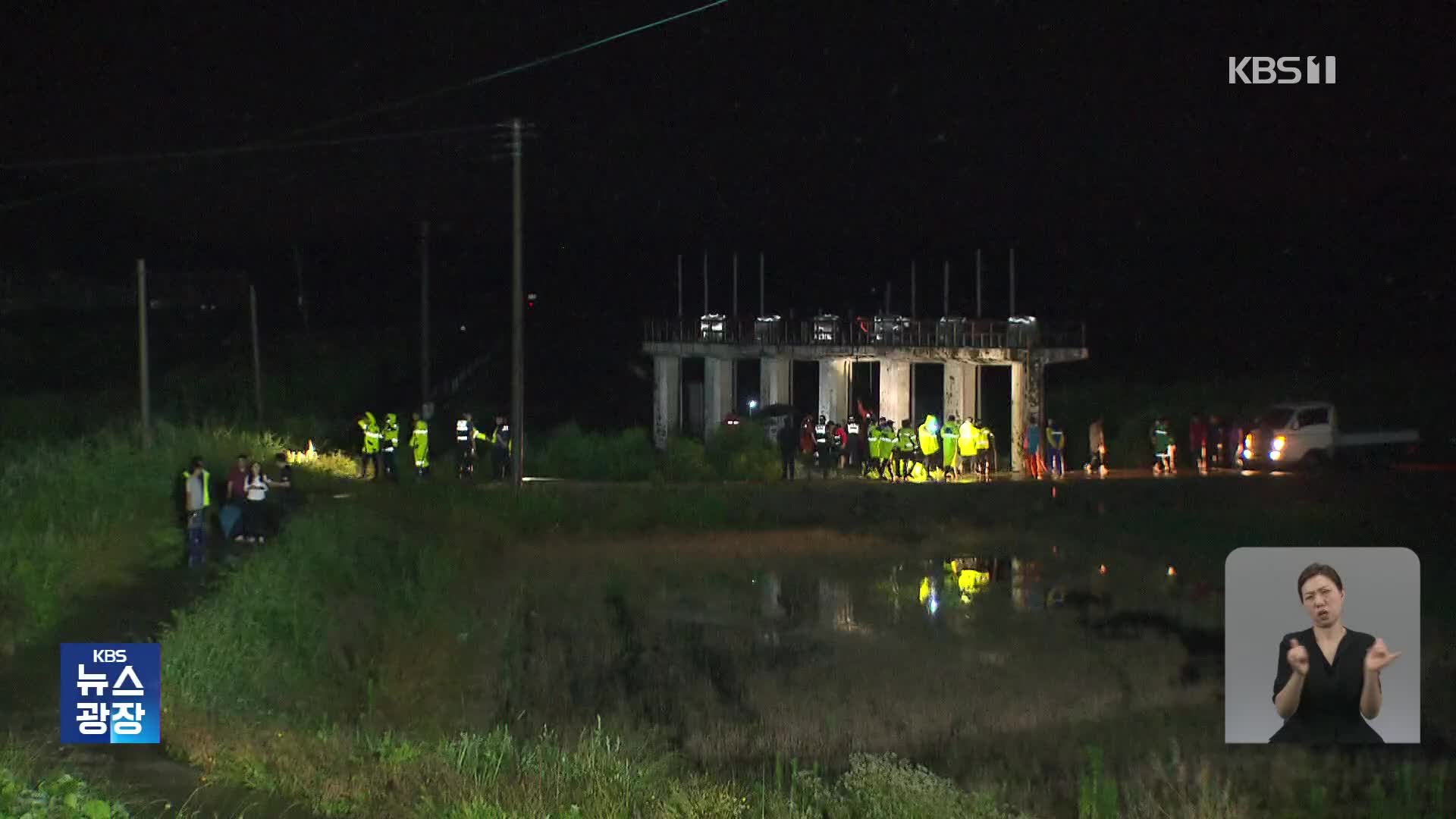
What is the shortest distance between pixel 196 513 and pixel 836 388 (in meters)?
35.1

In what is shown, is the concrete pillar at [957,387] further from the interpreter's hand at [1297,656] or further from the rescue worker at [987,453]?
the interpreter's hand at [1297,656]

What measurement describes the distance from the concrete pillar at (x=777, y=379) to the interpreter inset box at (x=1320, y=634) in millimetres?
47788

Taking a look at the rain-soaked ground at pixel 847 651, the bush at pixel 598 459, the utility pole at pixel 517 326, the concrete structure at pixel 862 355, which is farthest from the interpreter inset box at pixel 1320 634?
the concrete structure at pixel 862 355

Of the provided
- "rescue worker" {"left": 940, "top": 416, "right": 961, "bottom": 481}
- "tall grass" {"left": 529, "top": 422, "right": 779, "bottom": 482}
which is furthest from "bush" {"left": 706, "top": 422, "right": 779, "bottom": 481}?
"rescue worker" {"left": 940, "top": 416, "right": 961, "bottom": 481}

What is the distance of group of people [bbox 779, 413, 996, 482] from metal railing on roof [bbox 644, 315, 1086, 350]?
6080mm

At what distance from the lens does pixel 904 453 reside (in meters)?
35.8

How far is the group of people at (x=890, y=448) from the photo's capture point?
35.8 metres

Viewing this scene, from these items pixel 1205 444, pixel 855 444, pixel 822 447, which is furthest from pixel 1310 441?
pixel 822 447

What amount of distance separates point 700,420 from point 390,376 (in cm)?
1316

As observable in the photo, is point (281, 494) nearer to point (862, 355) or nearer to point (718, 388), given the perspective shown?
point (862, 355)

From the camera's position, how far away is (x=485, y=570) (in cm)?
2472

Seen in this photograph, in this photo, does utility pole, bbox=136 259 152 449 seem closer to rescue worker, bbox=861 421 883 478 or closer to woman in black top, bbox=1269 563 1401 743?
rescue worker, bbox=861 421 883 478

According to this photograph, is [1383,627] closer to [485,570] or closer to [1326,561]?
[1326,561]

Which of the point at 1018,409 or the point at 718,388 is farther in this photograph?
the point at 718,388
